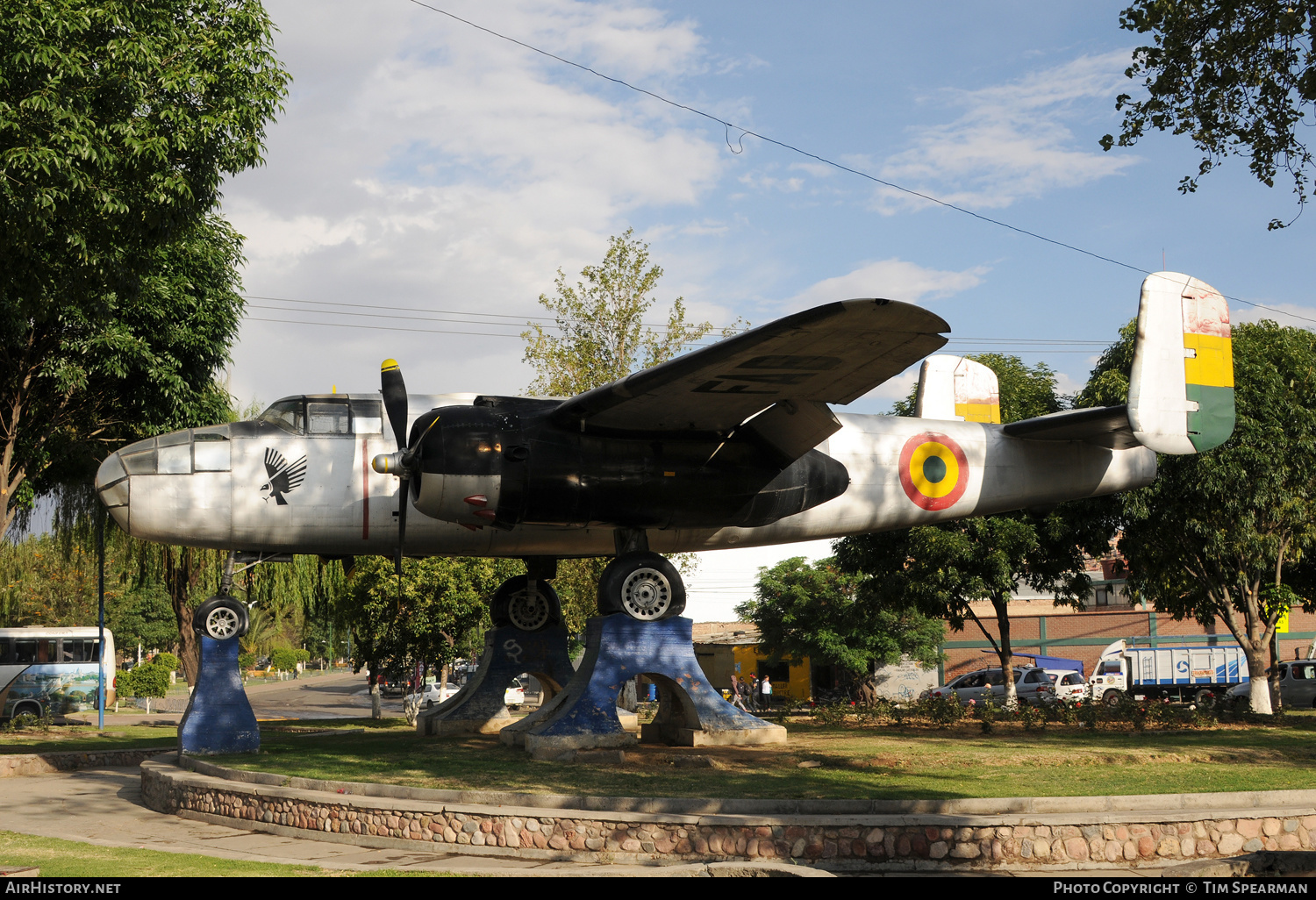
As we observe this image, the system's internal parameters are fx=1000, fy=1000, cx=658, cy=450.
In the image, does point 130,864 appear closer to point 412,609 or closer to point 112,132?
point 112,132

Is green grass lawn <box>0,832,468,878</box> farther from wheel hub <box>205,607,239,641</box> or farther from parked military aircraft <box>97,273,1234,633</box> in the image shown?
wheel hub <box>205,607,239,641</box>

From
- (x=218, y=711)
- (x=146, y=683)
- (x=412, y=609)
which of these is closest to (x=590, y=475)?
(x=218, y=711)

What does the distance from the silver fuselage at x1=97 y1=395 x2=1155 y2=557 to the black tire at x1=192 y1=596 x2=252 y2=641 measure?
1946mm

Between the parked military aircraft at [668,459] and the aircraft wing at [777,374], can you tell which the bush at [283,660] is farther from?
the aircraft wing at [777,374]

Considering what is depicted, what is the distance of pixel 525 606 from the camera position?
68.1ft

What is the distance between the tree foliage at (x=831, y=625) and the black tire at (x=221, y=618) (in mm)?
29530

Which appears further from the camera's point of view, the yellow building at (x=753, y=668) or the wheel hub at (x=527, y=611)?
the yellow building at (x=753, y=668)

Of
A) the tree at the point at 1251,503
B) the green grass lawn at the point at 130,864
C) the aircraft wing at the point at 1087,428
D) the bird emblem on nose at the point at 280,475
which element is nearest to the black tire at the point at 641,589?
the bird emblem on nose at the point at 280,475

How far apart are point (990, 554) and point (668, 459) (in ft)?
45.8

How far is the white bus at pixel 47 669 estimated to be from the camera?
38.9 m

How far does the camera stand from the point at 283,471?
16.8 meters

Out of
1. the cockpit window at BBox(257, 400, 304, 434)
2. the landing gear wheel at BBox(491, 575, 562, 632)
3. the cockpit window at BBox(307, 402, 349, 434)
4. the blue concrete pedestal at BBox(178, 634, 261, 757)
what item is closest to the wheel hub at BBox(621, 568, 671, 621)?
the landing gear wheel at BBox(491, 575, 562, 632)
